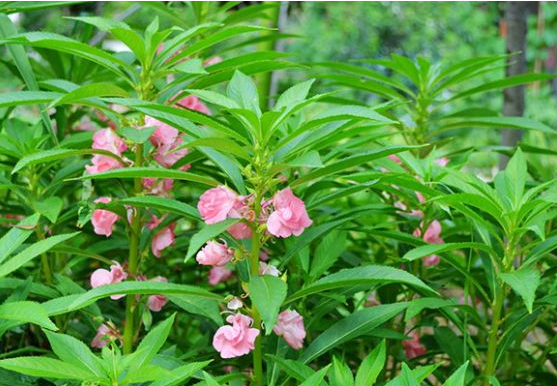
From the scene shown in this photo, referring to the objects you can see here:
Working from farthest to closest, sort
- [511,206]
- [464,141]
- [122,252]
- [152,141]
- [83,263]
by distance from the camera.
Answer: [464,141]
[83,263]
[122,252]
[152,141]
[511,206]

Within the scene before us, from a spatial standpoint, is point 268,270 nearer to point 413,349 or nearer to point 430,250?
point 430,250

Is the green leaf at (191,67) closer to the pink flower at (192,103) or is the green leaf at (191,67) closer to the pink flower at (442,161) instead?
the pink flower at (192,103)

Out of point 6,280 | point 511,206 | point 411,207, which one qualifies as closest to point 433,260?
point 411,207

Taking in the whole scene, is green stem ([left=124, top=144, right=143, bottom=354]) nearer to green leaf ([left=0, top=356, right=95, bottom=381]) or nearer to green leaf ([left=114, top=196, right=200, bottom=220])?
green leaf ([left=114, top=196, right=200, bottom=220])

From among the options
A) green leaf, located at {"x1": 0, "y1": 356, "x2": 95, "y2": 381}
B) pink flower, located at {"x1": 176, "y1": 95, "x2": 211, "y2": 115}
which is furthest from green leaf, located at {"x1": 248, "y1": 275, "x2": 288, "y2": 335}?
pink flower, located at {"x1": 176, "y1": 95, "x2": 211, "y2": 115}

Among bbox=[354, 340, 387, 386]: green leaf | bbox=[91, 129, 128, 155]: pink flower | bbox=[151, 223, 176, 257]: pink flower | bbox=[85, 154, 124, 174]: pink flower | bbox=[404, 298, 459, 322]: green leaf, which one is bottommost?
bbox=[354, 340, 387, 386]: green leaf

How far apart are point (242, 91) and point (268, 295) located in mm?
327

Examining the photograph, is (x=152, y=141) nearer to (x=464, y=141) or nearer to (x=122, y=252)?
(x=122, y=252)

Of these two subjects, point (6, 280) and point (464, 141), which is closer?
point (6, 280)

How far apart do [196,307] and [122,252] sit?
51 cm

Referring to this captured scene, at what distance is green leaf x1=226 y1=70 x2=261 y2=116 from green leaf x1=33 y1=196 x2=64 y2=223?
0.35 metres

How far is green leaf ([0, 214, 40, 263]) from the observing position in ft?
4.00

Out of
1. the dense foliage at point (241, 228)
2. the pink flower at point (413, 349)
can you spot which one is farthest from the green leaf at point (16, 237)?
the pink flower at point (413, 349)

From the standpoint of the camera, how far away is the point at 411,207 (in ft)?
5.36
